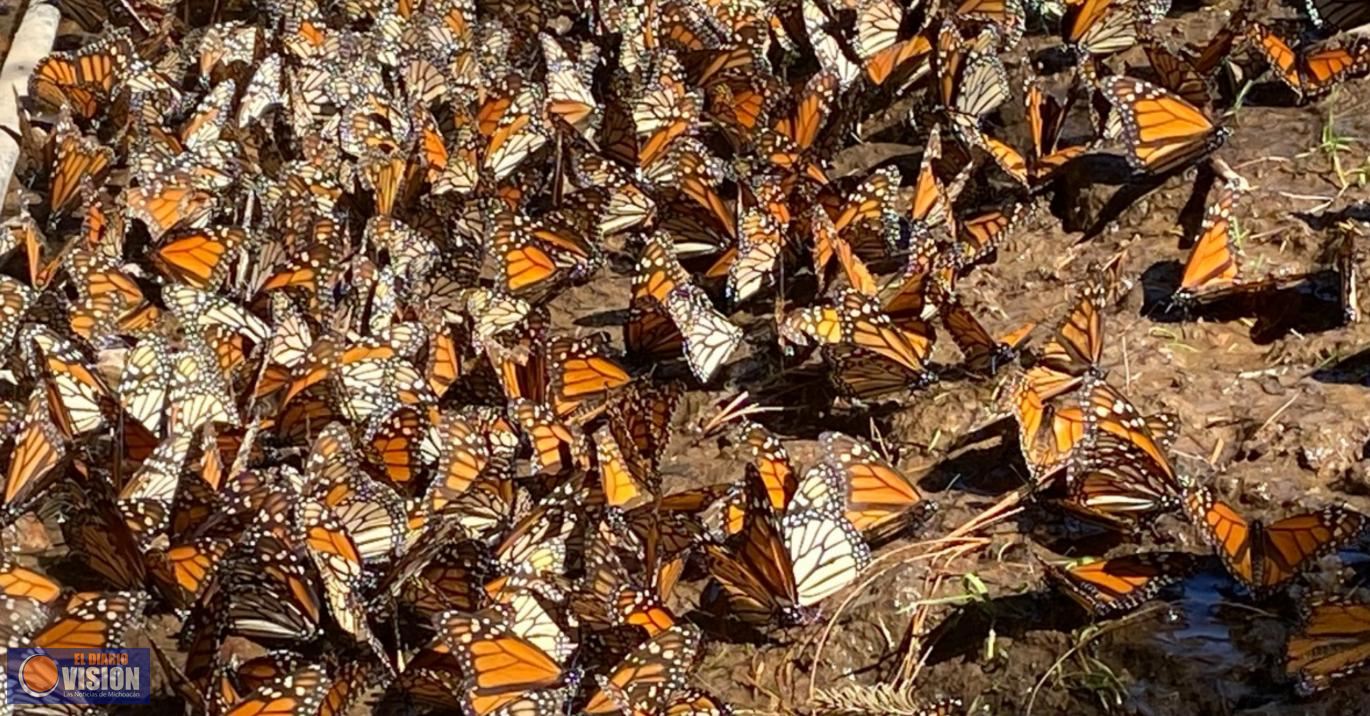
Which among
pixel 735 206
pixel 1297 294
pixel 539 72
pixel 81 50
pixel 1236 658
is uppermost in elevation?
pixel 81 50

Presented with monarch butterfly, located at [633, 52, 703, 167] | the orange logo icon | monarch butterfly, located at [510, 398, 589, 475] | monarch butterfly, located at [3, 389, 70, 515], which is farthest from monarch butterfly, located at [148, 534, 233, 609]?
monarch butterfly, located at [633, 52, 703, 167]

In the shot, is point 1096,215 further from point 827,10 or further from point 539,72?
point 539,72

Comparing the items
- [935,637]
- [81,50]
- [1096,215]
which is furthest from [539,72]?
[935,637]

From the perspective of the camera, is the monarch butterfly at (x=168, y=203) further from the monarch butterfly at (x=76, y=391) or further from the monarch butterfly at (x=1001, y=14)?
the monarch butterfly at (x=1001, y=14)

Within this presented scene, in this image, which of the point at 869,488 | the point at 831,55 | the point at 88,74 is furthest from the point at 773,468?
the point at 88,74

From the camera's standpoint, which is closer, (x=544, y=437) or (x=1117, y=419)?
(x=1117, y=419)

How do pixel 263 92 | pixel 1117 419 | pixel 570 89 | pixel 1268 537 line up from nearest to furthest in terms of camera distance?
pixel 1268 537 → pixel 1117 419 → pixel 570 89 → pixel 263 92

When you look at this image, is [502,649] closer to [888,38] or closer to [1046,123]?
[1046,123]
